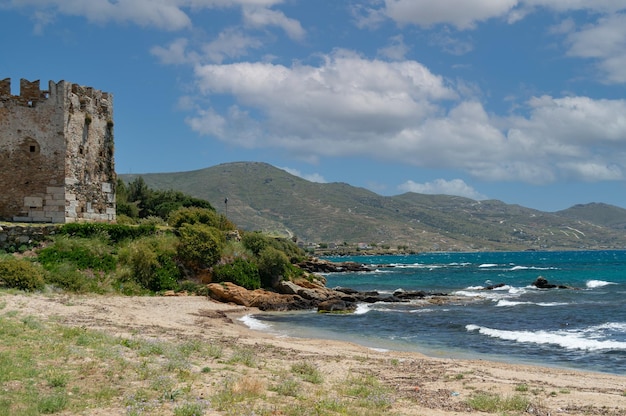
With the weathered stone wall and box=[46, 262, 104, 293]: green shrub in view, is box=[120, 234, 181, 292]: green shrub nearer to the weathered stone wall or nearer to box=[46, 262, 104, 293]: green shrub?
box=[46, 262, 104, 293]: green shrub

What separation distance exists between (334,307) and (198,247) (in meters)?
7.63

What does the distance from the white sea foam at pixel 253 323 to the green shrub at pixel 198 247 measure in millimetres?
5297

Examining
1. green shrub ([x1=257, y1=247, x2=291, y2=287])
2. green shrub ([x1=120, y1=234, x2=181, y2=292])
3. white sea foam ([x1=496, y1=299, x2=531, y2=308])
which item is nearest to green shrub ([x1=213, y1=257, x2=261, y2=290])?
green shrub ([x1=257, y1=247, x2=291, y2=287])

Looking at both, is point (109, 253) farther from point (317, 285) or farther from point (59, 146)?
point (317, 285)

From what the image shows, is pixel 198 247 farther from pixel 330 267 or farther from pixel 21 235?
pixel 330 267

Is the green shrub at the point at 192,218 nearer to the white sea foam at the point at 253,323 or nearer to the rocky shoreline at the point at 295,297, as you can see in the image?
the rocky shoreline at the point at 295,297

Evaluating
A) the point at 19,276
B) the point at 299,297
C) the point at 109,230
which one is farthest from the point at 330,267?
the point at 19,276

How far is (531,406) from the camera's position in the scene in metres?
9.66

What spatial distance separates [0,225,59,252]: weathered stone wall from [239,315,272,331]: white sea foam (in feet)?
29.8

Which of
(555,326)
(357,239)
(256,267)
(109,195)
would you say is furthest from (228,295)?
(357,239)

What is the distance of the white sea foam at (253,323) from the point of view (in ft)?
68.7

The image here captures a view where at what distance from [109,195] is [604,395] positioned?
23.6m

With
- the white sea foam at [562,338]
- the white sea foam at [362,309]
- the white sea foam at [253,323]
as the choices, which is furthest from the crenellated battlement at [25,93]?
the white sea foam at [562,338]

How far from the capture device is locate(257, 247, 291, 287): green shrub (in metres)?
31.9
